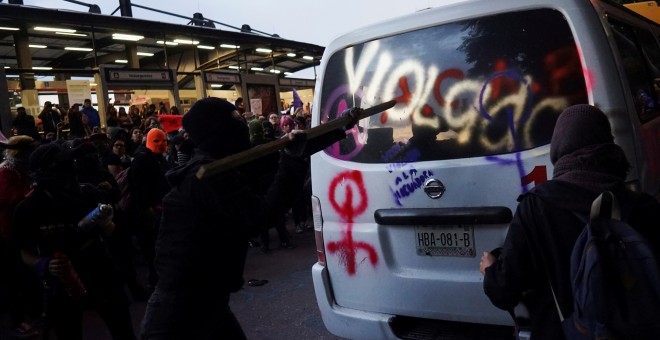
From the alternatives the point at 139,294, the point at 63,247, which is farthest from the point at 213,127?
→ the point at 139,294

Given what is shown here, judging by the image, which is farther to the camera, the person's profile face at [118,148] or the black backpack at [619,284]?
the person's profile face at [118,148]

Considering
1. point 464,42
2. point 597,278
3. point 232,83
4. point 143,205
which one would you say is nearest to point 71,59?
point 232,83

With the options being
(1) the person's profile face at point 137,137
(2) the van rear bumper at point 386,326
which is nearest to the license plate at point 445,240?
(2) the van rear bumper at point 386,326

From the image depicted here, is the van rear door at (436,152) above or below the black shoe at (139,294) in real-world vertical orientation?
above

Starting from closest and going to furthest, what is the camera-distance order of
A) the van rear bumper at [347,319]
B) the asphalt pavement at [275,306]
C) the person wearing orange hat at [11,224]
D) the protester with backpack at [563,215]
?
the protester with backpack at [563,215], the van rear bumper at [347,319], the asphalt pavement at [275,306], the person wearing orange hat at [11,224]

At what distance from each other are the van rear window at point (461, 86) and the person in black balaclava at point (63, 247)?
62.1 inches

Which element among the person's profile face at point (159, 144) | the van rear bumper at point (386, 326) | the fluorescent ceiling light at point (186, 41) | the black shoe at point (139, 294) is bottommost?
the black shoe at point (139, 294)

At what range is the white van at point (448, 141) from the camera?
257 cm

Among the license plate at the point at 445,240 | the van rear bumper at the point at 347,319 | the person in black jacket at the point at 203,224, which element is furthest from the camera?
the van rear bumper at the point at 347,319

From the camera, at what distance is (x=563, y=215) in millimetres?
1791

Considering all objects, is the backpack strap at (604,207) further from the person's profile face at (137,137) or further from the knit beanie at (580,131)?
the person's profile face at (137,137)

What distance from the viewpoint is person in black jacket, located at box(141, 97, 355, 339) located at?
7.24 feet

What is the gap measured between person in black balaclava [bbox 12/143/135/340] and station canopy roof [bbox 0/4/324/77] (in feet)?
33.6

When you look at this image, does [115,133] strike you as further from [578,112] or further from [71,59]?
[71,59]
